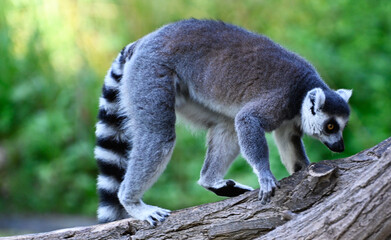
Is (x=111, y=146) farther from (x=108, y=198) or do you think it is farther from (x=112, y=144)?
(x=108, y=198)

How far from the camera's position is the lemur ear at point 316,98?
13.8ft

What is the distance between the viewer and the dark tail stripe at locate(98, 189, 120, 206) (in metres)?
4.65

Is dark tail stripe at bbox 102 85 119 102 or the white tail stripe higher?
dark tail stripe at bbox 102 85 119 102

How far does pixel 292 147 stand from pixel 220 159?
2.23ft

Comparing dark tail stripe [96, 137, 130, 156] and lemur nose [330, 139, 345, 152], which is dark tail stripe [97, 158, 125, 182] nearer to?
dark tail stripe [96, 137, 130, 156]

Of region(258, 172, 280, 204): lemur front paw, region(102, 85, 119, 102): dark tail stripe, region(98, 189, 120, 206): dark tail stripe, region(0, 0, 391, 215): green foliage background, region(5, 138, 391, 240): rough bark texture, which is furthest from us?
region(0, 0, 391, 215): green foliage background

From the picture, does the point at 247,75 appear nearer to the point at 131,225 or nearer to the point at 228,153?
the point at 228,153

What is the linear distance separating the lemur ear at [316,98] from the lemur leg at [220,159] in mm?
843

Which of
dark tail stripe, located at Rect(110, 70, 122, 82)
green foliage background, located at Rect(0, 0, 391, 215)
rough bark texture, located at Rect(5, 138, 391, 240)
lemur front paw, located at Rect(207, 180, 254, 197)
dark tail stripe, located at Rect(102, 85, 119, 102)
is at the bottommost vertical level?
rough bark texture, located at Rect(5, 138, 391, 240)

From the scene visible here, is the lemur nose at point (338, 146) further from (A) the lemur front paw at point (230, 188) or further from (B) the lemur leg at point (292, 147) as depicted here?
(A) the lemur front paw at point (230, 188)

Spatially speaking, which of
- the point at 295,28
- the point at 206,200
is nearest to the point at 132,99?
Result: the point at 206,200

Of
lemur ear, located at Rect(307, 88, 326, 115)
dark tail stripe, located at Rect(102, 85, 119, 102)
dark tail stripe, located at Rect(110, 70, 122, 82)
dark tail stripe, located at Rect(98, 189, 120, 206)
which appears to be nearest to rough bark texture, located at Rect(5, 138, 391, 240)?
dark tail stripe, located at Rect(98, 189, 120, 206)

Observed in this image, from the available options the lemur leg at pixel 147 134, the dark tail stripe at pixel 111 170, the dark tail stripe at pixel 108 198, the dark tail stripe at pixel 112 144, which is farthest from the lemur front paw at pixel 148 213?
the dark tail stripe at pixel 112 144

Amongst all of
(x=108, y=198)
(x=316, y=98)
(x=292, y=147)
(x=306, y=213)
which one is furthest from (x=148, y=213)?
(x=316, y=98)
